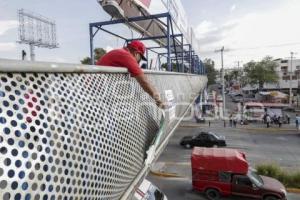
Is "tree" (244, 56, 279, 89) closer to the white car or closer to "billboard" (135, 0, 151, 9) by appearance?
"billboard" (135, 0, 151, 9)

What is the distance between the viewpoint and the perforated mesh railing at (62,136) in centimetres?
96

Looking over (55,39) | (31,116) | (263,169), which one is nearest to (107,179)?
(31,116)

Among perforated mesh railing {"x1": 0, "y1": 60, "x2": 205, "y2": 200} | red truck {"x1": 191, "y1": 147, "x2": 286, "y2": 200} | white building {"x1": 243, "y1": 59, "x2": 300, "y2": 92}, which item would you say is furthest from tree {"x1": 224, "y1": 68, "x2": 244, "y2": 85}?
perforated mesh railing {"x1": 0, "y1": 60, "x2": 205, "y2": 200}

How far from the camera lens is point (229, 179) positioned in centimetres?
945

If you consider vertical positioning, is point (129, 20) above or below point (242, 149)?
above

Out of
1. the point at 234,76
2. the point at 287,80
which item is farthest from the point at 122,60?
the point at 234,76

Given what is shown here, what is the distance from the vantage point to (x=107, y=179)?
4.84 ft

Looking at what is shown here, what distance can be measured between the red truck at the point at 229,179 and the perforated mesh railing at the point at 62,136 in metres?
8.34

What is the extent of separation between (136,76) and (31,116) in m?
1.40

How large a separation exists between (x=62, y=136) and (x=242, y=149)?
16.3 meters

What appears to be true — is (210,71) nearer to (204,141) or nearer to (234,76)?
(234,76)

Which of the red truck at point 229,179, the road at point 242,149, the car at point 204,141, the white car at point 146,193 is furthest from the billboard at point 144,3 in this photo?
the car at point 204,141

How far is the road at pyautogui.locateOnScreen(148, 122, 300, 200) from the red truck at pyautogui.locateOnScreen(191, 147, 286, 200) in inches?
26.8

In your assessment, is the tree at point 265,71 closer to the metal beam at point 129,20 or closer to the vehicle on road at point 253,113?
the vehicle on road at point 253,113
